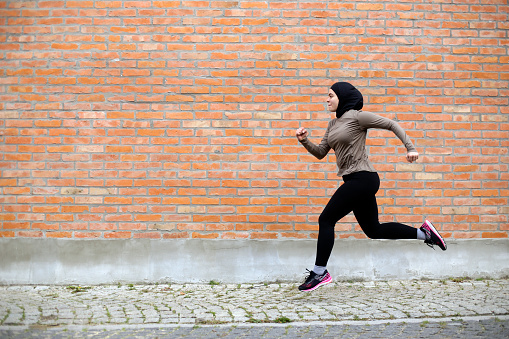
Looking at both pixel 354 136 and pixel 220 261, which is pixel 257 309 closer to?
pixel 220 261

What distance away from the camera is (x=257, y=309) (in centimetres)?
462

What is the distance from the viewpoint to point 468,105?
5867mm

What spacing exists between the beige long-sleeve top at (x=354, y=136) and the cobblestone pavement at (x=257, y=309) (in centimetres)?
121

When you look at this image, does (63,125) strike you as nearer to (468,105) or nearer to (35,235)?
(35,235)

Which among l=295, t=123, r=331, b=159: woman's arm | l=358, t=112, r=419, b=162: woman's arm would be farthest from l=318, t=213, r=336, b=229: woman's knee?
l=358, t=112, r=419, b=162: woman's arm

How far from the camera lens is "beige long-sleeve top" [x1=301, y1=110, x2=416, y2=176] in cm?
479

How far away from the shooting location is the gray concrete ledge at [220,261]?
5.68m

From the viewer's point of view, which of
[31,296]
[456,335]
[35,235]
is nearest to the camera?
[456,335]

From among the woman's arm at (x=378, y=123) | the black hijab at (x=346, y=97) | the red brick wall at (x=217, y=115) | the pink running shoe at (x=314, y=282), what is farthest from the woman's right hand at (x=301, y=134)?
the pink running shoe at (x=314, y=282)

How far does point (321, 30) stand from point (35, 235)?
366 centimetres

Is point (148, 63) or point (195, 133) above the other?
point (148, 63)

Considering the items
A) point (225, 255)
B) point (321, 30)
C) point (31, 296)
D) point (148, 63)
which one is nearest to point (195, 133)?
point (148, 63)

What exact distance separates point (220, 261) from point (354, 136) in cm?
196

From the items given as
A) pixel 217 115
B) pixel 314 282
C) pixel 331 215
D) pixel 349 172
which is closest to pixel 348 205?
pixel 331 215
